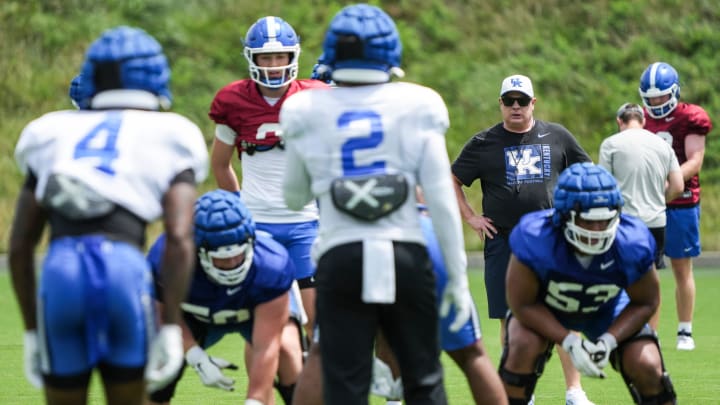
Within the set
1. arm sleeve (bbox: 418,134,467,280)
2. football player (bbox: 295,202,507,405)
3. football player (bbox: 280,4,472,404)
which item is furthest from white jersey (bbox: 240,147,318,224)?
arm sleeve (bbox: 418,134,467,280)

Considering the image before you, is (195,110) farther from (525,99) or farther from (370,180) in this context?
(370,180)

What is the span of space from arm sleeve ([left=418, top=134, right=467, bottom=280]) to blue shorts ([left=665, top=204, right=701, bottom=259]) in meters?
5.34

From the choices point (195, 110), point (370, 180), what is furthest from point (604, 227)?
point (195, 110)

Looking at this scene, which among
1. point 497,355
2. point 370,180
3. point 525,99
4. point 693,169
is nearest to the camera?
point 370,180

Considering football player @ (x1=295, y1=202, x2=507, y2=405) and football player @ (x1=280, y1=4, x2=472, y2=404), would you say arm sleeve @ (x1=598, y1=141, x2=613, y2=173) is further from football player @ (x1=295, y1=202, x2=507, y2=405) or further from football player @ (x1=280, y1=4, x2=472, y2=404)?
football player @ (x1=280, y1=4, x2=472, y2=404)

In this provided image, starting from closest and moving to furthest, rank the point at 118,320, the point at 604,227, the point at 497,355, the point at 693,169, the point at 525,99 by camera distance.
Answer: the point at 118,320, the point at 604,227, the point at 525,99, the point at 497,355, the point at 693,169

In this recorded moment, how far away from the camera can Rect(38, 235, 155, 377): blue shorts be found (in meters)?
3.89

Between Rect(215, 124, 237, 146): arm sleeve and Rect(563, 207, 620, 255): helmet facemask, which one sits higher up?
Rect(215, 124, 237, 146): arm sleeve

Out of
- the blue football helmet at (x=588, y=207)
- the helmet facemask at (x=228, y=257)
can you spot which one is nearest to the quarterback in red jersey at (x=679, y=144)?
the blue football helmet at (x=588, y=207)

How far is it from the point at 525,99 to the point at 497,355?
5.92 ft

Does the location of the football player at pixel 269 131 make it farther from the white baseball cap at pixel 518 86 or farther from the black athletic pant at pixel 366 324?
the black athletic pant at pixel 366 324

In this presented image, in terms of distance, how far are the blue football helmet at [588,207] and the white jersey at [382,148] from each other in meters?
1.02

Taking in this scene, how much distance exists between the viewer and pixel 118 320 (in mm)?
3912

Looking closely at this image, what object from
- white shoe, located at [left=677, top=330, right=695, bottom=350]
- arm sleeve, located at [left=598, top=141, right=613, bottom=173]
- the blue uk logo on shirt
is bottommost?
white shoe, located at [left=677, top=330, right=695, bottom=350]
